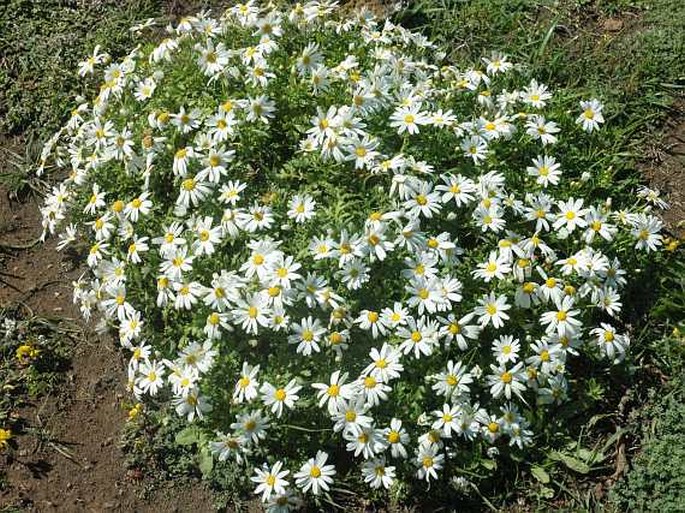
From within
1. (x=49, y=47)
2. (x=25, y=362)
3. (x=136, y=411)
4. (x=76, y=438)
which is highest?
(x=49, y=47)

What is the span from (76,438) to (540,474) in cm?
258

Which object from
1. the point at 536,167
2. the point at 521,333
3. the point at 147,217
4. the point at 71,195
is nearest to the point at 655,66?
the point at 536,167

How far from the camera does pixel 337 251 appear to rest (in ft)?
14.3

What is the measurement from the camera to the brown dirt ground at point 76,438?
15.4ft

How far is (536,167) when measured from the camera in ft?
16.4

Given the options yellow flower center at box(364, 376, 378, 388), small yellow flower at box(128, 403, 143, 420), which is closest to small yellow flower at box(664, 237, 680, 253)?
yellow flower center at box(364, 376, 378, 388)

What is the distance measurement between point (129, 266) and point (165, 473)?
1169 millimetres

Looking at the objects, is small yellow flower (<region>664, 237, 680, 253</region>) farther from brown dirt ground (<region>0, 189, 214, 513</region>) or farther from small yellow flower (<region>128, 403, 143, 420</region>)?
small yellow flower (<region>128, 403, 143, 420</region>)

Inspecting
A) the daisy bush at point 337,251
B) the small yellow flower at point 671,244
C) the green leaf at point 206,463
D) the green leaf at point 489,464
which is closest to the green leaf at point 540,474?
the daisy bush at point 337,251

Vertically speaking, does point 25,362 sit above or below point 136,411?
below

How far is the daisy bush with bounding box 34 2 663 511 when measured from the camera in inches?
171

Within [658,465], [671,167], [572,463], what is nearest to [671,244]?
[671,167]

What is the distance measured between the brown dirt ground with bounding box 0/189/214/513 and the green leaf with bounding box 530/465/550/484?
1734 mm

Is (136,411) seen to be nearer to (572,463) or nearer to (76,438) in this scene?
(76,438)
